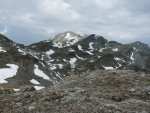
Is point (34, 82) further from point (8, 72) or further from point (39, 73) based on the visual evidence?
point (39, 73)

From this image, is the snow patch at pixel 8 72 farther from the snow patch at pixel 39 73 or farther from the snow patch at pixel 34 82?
the snow patch at pixel 39 73

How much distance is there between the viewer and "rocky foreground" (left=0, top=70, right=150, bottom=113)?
53.0 ft

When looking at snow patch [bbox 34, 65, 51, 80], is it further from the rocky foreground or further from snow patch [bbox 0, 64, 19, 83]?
the rocky foreground

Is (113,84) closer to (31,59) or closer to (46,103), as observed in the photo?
(46,103)

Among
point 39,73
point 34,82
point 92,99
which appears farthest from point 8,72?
point 92,99

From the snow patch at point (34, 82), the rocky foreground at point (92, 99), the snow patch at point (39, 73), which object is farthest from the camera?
the snow patch at point (39, 73)

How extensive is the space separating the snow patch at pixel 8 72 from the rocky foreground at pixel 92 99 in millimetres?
118423

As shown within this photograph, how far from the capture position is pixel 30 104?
17141 mm

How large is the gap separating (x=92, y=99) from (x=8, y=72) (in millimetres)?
134005

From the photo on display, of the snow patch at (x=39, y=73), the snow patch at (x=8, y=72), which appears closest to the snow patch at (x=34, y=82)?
the snow patch at (x=39, y=73)

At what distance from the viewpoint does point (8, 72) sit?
487 feet

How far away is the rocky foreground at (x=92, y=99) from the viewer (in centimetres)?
1614

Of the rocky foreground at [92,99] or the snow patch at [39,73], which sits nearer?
the rocky foreground at [92,99]

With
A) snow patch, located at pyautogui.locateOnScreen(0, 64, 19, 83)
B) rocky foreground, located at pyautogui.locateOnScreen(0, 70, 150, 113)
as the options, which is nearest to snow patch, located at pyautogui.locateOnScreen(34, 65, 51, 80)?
snow patch, located at pyautogui.locateOnScreen(0, 64, 19, 83)
